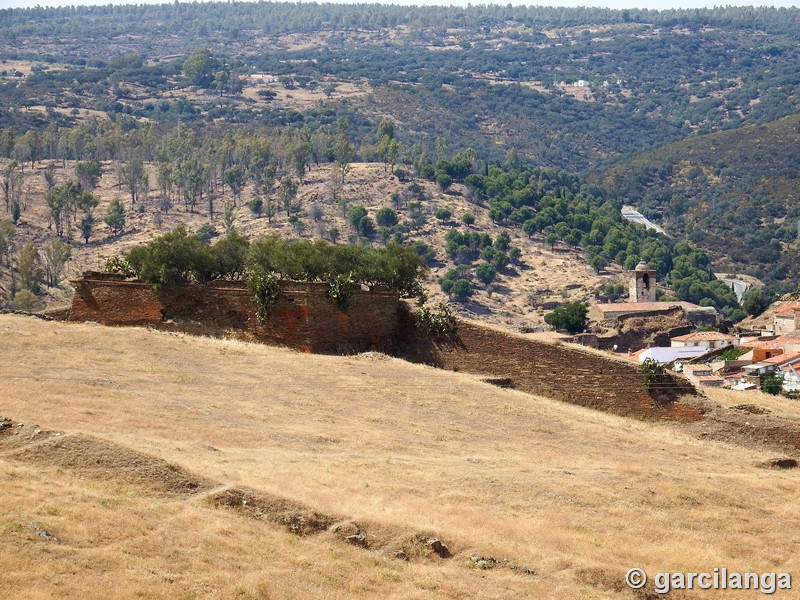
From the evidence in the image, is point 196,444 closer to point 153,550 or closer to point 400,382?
point 153,550

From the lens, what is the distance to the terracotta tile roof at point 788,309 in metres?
76.9

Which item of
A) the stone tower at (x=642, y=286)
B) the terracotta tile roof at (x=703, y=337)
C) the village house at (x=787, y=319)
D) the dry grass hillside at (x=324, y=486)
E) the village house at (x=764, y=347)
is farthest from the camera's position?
the stone tower at (x=642, y=286)

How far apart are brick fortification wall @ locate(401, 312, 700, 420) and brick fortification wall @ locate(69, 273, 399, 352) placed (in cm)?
283

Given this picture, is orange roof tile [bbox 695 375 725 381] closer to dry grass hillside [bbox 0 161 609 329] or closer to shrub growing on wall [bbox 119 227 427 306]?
shrub growing on wall [bbox 119 227 427 306]

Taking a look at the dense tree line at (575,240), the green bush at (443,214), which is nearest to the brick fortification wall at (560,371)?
the dense tree line at (575,240)

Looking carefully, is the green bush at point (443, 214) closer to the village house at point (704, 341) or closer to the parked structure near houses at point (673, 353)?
the village house at point (704, 341)

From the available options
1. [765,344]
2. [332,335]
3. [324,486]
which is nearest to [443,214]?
[765,344]

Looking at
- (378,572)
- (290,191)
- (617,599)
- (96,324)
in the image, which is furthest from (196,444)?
(290,191)

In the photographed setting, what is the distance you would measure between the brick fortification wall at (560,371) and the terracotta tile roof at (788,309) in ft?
133

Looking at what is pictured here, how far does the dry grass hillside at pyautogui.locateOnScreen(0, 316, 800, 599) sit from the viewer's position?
18.0 m

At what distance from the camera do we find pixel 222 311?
3797 centimetres

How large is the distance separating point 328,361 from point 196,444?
444 inches

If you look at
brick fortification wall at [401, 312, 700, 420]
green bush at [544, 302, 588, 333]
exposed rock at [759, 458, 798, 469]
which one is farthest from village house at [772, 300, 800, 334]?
exposed rock at [759, 458, 798, 469]

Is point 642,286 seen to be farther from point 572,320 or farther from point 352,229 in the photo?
point 352,229
